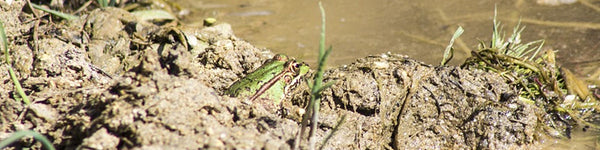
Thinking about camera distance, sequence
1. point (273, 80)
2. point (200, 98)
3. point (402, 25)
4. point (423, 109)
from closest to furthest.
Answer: point (200, 98) → point (423, 109) → point (273, 80) → point (402, 25)

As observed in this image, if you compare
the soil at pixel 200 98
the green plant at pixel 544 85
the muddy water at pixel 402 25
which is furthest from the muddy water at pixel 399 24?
the soil at pixel 200 98

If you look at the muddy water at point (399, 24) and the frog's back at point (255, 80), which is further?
the muddy water at point (399, 24)

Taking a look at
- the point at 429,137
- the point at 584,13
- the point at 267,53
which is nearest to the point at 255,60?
the point at 267,53

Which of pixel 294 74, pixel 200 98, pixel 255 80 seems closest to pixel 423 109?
pixel 294 74

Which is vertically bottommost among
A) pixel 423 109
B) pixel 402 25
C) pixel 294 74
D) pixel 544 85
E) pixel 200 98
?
pixel 200 98

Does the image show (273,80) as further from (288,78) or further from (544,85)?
(544,85)

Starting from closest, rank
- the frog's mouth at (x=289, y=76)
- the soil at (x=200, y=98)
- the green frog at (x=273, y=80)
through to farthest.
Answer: the soil at (x=200, y=98), the green frog at (x=273, y=80), the frog's mouth at (x=289, y=76)

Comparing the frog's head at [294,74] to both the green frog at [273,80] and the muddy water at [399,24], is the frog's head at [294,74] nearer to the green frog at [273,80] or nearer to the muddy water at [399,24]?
the green frog at [273,80]
